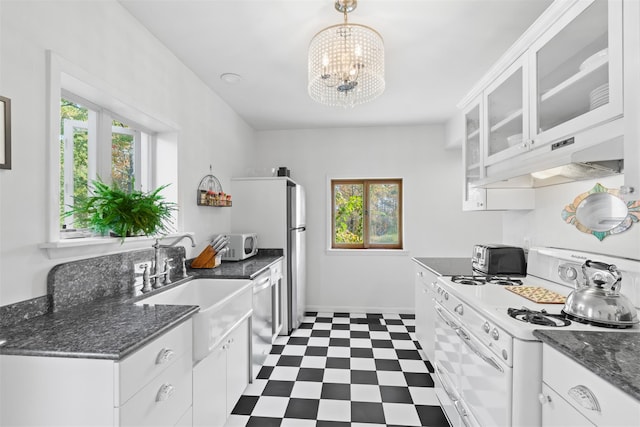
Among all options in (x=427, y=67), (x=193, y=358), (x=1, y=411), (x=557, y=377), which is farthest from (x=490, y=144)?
(x=1, y=411)

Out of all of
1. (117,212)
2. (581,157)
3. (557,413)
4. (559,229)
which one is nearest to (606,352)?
(557,413)

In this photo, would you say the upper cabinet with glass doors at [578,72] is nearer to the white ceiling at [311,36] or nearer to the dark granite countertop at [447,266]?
the white ceiling at [311,36]

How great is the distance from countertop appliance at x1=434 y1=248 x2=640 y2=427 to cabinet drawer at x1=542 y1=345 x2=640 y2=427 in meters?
0.08

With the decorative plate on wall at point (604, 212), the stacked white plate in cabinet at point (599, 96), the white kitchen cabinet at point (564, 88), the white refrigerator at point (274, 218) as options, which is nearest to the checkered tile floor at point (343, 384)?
the white refrigerator at point (274, 218)

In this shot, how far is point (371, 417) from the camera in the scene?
6.65 feet

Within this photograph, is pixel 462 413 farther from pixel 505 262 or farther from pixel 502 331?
pixel 505 262

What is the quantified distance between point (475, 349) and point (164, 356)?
1372mm

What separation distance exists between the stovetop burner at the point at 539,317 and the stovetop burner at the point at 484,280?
0.60m

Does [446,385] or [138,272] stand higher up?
[138,272]

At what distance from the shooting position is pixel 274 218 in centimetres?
349

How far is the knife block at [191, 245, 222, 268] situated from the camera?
8.46 feet

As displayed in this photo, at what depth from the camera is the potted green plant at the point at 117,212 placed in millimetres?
1652

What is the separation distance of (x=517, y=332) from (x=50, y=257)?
195 centimetres

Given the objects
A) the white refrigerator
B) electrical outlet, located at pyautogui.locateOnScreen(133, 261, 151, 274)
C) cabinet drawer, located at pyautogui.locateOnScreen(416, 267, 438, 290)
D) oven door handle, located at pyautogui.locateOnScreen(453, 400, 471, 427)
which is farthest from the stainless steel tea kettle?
the white refrigerator
